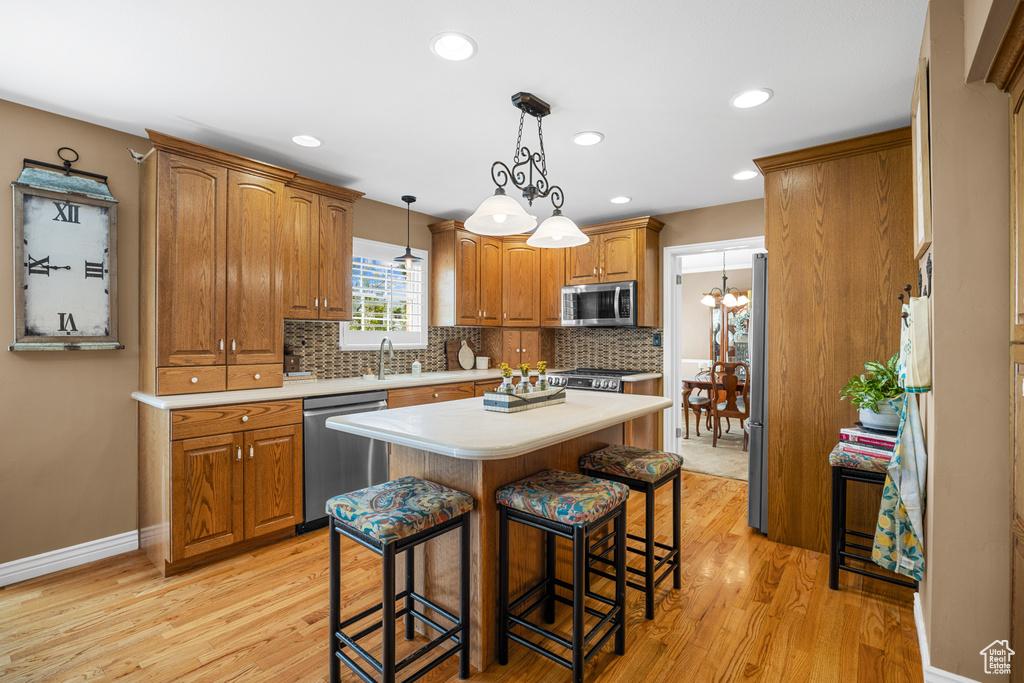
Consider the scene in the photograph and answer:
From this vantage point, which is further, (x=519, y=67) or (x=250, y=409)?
(x=250, y=409)

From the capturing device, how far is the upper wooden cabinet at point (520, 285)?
16.6ft

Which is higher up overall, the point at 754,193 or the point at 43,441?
the point at 754,193

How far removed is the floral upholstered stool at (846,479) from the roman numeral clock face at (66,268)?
13.1ft

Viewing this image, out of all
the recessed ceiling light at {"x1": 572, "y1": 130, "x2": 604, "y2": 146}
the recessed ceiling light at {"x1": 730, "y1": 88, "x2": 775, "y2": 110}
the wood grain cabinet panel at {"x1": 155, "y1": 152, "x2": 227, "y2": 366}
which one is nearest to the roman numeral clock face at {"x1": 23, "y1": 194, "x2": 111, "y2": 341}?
the wood grain cabinet panel at {"x1": 155, "y1": 152, "x2": 227, "y2": 366}

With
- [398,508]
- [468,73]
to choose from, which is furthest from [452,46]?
[398,508]

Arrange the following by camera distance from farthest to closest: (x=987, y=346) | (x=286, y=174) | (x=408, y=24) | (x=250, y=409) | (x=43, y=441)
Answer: (x=286, y=174) → (x=250, y=409) → (x=43, y=441) → (x=408, y=24) → (x=987, y=346)

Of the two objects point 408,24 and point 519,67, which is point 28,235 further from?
point 519,67

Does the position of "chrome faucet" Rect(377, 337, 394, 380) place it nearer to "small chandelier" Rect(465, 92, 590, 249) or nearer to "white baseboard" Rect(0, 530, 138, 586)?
"white baseboard" Rect(0, 530, 138, 586)

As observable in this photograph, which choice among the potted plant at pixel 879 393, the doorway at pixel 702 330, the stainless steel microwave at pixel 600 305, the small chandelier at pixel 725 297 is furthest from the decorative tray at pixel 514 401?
the small chandelier at pixel 725 297

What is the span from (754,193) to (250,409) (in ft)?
13.3

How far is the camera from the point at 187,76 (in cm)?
222

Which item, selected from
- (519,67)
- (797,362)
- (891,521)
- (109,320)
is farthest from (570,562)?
(109,320)

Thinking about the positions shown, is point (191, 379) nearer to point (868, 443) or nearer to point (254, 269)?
point (254, 269)

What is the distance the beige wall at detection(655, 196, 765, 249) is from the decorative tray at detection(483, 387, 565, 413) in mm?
2772
